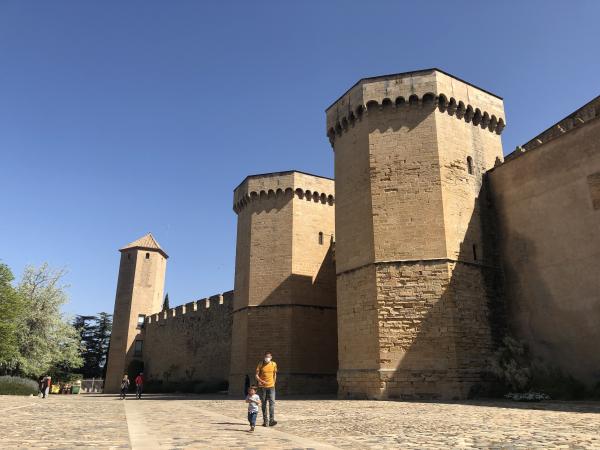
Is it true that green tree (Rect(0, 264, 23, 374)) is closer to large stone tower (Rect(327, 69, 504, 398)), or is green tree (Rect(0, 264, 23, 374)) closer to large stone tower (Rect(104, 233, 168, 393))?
large stone tower (Rect(104, 233, 168, 393))

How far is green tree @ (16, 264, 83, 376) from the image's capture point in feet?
98.3

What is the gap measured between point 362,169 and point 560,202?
612cm

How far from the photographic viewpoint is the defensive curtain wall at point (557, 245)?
12.7 metres

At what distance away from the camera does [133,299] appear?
128ft

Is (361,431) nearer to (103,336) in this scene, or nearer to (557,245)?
(557,245)

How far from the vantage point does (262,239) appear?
22.5 meters

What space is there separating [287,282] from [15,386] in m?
15.3

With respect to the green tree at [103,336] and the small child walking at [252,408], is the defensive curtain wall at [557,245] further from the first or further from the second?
the green tree at [103,336]

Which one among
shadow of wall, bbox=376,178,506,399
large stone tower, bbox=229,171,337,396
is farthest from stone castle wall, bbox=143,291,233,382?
shadow of wall, bbox=376,178,506,399

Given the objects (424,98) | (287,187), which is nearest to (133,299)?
(287,187)

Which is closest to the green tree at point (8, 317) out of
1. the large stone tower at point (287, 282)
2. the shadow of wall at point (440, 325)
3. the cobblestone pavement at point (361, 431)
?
the large stone tower at point (287, 282)

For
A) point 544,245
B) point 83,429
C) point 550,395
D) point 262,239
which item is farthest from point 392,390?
point 262,239

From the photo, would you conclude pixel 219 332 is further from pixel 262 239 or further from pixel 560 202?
pixel 560 202

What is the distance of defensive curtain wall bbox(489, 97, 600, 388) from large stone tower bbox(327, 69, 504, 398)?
0.91m
